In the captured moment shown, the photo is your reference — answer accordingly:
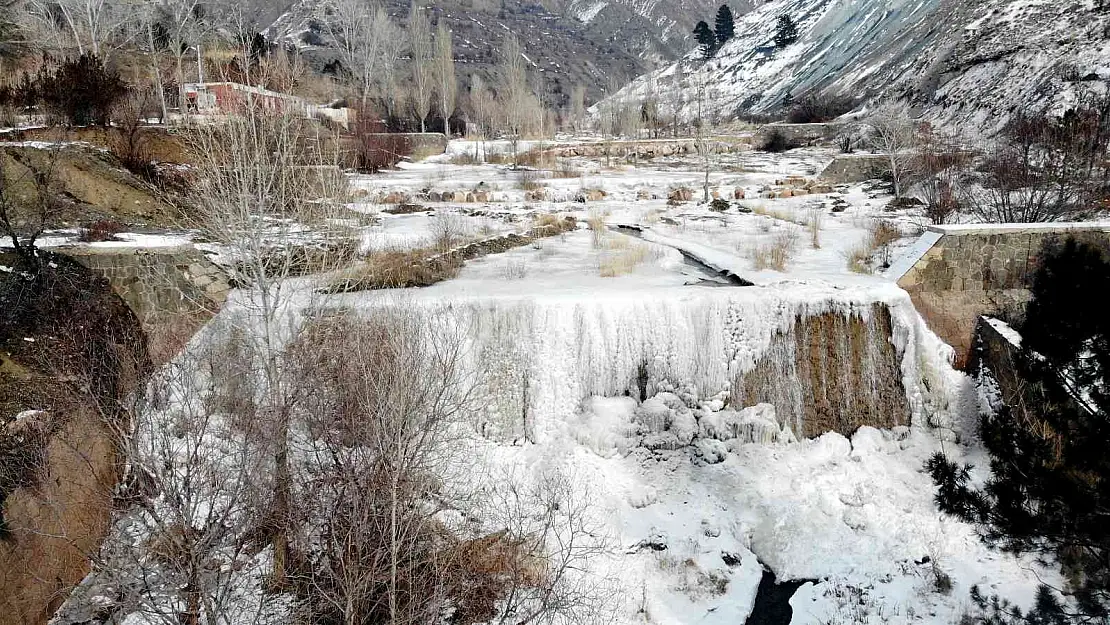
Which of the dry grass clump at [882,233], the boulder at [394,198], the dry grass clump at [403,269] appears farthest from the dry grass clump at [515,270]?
Answer: the boulder at [394,198]

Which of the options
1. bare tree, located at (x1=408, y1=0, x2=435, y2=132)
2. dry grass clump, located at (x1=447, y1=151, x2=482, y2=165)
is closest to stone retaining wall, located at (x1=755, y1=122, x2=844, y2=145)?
dry grass clump, located at (x1=447, y1=151, x2=482, y2=165)

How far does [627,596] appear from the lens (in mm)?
7375

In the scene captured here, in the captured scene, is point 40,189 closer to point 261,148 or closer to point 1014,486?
point 261,148

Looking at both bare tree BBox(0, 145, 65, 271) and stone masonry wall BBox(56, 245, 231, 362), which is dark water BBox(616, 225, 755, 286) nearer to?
stone masonry wall BBox(56, 245, 231, 362)

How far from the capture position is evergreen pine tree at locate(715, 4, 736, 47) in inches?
3211

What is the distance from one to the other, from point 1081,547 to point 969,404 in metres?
5.08

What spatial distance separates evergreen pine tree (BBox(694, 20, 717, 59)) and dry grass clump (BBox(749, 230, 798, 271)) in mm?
72931

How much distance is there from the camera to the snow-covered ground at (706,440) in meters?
7.55

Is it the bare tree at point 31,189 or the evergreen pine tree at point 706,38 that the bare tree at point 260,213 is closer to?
the bare tree at point 31,189

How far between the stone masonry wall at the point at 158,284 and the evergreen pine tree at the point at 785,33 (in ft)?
242

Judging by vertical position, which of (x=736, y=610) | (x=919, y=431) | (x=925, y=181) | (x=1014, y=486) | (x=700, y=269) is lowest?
(x=736, y=610)

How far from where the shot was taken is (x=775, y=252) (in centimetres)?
1273

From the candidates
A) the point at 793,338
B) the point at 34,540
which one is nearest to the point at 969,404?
the point at 793,338

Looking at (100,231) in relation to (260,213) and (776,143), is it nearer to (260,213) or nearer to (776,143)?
(260,213)
